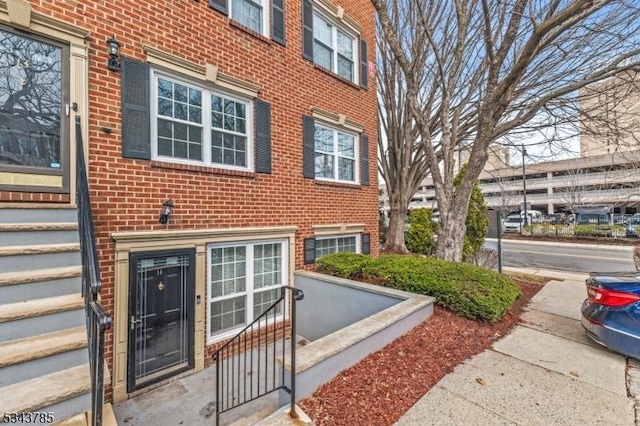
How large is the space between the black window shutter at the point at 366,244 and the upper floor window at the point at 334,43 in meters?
4.38

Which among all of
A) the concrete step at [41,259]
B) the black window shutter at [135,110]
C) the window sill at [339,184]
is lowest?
the concrete step at [41,259]

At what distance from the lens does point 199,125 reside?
5.12 m

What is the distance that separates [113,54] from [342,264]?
5.37 meters

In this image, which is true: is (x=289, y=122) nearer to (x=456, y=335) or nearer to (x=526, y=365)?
(x=456, y=335)

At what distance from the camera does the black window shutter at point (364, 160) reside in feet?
27.9

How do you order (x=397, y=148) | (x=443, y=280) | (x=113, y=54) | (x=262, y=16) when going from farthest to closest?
1. (x=397, y=148)
2. (x=262, y=16)
3. (x=443, y=280)
4. (x=113, y=54)

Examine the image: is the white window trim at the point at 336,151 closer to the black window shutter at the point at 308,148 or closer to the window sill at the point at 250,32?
the black window shutter at the point at 308,148

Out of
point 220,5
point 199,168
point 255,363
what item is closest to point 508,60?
point 220,5

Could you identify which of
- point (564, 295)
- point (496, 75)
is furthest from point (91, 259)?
point (564, 295)

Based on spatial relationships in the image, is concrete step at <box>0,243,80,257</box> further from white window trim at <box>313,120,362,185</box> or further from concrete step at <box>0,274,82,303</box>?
white window trim at <box>313,120,362,185</box>

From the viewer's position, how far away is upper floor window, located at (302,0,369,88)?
705 centimetres

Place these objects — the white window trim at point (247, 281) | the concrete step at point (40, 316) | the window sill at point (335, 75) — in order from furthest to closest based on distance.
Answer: the window sill at point (335, 75), the white window trim at point (247, 281), the concrete step at point (40, 316)

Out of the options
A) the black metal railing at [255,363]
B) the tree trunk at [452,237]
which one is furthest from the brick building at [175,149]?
the tree trunk at [452,237]

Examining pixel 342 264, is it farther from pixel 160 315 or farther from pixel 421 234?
pixel 421 234
